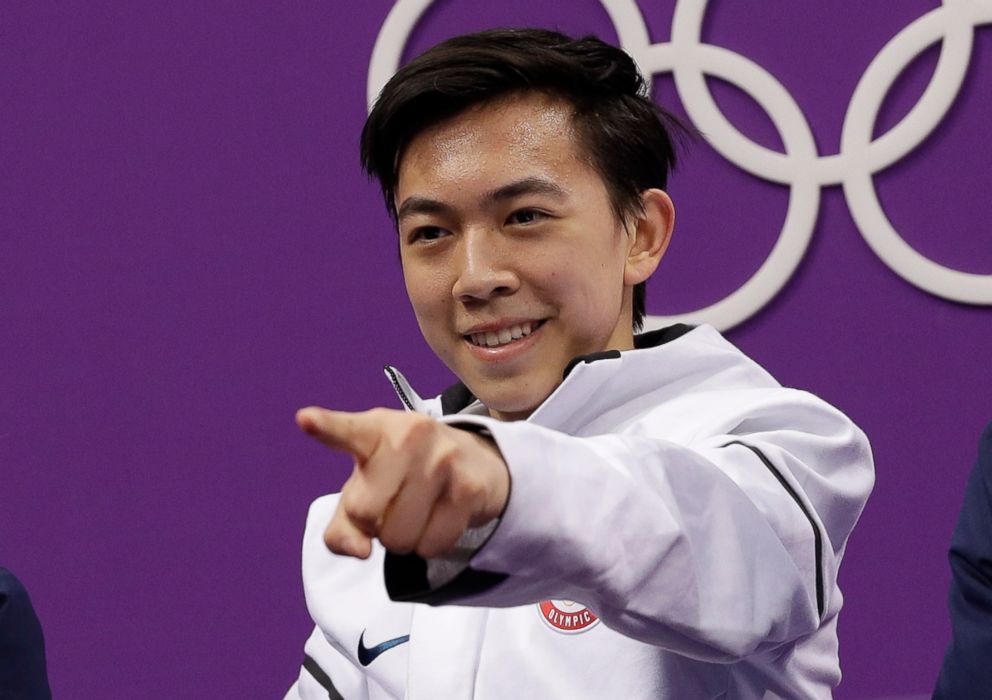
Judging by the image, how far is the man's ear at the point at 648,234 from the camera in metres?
1.26

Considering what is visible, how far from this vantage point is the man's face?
3.81 ft

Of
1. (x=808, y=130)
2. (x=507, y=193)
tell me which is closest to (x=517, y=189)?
(x=507, y=193)

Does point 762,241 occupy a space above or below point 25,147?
below

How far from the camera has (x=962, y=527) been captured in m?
1.43

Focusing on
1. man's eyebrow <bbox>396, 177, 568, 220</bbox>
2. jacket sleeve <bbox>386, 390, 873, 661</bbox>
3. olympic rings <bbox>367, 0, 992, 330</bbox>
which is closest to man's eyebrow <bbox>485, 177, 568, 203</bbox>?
man's eyebrow <bbox>396, 177, 568, 220</bbox>

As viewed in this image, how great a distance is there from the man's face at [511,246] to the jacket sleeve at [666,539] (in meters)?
0.20

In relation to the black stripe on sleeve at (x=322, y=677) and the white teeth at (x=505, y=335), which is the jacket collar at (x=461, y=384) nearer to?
the white teeth at (x=505, y=335)

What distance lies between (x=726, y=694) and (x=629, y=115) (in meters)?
0.49

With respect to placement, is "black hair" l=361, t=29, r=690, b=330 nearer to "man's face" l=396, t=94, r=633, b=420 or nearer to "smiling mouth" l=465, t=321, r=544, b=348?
"man's face" l=396, t=94, r=633, b=420

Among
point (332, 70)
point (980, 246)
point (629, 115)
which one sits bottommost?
point (980, 246)

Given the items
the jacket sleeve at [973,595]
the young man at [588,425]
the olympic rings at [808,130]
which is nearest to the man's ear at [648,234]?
the young man at [588,425]

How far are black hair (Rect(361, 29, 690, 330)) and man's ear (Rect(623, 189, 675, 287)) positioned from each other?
0.01m

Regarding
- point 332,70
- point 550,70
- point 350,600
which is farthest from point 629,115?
point 332,70

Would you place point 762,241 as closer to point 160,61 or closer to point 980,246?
point 980,246
